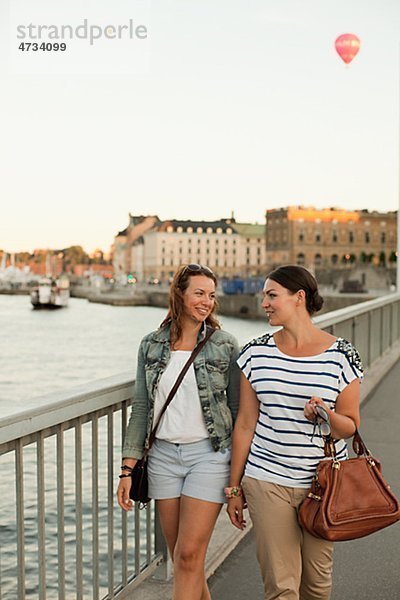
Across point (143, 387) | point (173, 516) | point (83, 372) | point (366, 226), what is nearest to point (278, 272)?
point (143, 387)

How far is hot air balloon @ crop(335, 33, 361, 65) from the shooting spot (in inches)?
1063

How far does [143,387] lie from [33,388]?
34.3m

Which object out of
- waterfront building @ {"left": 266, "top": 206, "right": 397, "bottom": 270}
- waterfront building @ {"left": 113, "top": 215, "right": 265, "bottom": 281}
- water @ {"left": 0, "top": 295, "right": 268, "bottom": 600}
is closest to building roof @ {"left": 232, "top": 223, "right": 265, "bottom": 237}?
waterfront building @ {"left": 113, "top": 215, "right": 265, "bottom": 281}

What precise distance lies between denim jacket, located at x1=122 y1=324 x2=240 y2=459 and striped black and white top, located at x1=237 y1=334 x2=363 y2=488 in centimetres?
19

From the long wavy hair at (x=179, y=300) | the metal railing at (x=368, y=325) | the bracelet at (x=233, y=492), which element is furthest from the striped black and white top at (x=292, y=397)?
the metal railing at (x=368, y=325)

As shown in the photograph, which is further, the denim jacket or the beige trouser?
the denim jacket

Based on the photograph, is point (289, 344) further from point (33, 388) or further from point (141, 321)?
point (141, 321)

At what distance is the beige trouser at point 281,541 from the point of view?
2.70 m

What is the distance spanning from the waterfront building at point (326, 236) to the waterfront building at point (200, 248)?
20.0 m

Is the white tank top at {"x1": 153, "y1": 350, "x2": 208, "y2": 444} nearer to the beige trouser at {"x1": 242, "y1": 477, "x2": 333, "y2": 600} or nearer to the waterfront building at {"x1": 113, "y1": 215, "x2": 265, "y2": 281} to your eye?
the beige trouser at {"x1": 242, "y1": 477, "x2": 333, "y2": 600}

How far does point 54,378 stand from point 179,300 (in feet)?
124

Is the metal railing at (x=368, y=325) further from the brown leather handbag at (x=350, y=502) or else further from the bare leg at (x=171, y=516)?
the brown leather handbag at (x=350, y=502)

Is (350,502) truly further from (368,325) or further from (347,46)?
(347,46)

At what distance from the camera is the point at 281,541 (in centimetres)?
271
